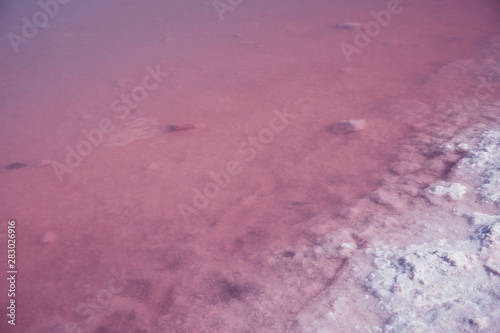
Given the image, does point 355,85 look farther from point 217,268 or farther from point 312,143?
point 217,268

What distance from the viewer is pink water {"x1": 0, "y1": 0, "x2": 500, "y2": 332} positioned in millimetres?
2357

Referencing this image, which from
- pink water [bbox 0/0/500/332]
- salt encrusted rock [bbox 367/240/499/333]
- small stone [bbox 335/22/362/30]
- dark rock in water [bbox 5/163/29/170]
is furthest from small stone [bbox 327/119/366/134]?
dark rock in water [bbox 5/163/29/170]

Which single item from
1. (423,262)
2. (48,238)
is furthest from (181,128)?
(423,262)

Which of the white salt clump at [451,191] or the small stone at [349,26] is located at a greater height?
the small stone at [349,26]

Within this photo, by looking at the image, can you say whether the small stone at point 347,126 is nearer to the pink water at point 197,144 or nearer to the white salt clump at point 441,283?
the pink water at point 197,144

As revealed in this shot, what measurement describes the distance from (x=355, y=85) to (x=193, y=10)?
393 centimetres

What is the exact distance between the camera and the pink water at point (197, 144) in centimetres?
236

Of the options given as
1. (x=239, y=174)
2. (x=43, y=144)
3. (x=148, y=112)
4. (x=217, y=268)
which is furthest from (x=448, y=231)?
(x=43, y=144)

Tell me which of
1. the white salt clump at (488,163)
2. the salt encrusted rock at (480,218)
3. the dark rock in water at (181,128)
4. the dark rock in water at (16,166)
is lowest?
the dark rock in water at (16,166)

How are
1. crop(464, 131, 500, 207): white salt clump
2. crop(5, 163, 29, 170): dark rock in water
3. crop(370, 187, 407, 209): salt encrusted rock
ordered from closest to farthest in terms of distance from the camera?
crop(464, 131, 500, 207): white salt clump < crop(370, 187, 407, 209): salt encrusted rock < crop(5, 163, 29, 170): dark rock in water

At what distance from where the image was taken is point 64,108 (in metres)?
4.43

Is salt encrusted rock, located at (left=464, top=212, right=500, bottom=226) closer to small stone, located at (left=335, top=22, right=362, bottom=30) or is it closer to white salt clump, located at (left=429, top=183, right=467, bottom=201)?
white salt clump, located at (left=429, top=183, right=467, bottom=201)

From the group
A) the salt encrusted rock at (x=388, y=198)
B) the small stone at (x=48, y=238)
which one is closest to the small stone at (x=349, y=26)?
the salt encrusted rock at (x=388, y=198)

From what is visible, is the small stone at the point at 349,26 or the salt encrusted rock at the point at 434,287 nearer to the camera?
the salt encrusted rock at the point at 434,287
